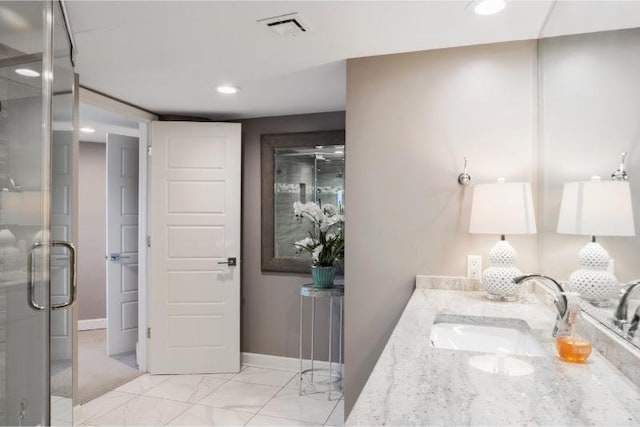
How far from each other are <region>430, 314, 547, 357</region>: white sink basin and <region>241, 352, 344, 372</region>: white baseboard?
2.05 m

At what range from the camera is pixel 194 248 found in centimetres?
352

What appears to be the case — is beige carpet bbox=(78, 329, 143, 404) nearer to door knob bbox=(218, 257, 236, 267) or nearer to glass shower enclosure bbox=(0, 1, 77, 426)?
door knob bbox=(218, 257, 236, 267)

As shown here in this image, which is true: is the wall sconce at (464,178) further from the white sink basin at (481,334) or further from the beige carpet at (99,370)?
the beige carpet at (99,370)

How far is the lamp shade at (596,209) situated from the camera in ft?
3.75

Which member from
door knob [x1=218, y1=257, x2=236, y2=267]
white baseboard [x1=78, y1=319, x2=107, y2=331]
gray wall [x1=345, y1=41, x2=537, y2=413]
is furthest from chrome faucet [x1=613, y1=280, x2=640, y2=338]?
white baseboard [x1=78, y1=319, x2=107, y2=331]

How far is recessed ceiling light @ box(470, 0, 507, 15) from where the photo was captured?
1671mm

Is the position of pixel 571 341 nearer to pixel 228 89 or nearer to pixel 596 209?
pixel 596 209

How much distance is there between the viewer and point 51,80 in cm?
163

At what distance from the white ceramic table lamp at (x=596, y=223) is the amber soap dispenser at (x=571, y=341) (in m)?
0.13

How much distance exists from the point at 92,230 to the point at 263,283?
2.45 meters

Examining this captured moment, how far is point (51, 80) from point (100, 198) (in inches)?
142

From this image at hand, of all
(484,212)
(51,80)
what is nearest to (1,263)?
(51,80)

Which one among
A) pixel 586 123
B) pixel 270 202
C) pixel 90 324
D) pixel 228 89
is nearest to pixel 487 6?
pixel 586 123

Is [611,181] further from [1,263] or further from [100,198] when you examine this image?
[100,198]
